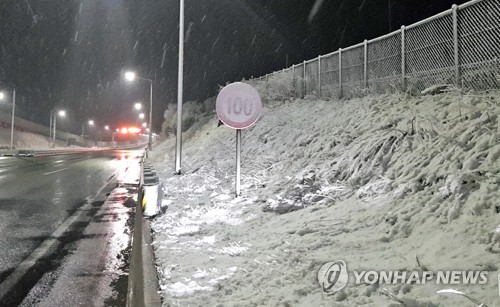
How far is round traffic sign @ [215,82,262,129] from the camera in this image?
7.70 metres

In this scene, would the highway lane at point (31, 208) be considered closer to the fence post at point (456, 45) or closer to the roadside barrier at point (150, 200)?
the roadside barrier at point (150, 200)

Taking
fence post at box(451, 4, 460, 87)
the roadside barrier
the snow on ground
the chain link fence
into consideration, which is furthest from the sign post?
fence post at box(451, 4, 460, 87)

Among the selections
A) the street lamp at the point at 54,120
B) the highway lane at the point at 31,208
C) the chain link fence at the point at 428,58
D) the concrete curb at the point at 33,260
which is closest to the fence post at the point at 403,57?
the chain link fence at the point at 428,58

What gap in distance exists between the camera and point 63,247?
19.8 feet

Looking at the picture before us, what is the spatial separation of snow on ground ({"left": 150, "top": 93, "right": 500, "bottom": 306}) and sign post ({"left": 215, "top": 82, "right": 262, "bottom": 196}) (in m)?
1.68

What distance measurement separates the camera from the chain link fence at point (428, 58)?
23.2ft

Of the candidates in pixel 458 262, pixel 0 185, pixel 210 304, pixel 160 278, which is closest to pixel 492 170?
pixel 458 262

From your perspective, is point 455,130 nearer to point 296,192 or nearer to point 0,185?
point 296,192

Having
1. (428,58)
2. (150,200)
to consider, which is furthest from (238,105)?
(428,58)

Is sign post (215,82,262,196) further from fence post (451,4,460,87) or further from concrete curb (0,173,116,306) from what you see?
fence post (451,4,460,87)

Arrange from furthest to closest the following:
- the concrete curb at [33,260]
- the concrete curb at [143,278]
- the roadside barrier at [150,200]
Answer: the roadside barrier at [150,200] < the concrete curb at [33,260] < the concrete curb at [143,278]

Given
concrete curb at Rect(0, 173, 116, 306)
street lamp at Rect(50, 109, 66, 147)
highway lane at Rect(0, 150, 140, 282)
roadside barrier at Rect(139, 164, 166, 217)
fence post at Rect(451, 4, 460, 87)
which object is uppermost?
street lamp at Rect(50, 109, 66, 147)

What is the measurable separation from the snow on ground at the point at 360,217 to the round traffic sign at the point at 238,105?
1.68 m

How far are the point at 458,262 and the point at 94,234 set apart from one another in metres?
6.16
